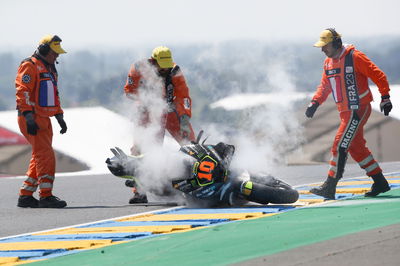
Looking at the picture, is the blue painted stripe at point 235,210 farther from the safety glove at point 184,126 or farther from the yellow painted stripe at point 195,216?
the safety glove at point 184,126

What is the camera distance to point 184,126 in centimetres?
1211

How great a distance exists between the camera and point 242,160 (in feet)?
38.4

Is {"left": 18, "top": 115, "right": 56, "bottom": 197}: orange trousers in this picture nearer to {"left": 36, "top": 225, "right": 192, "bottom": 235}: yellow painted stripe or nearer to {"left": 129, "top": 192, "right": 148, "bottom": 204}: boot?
{"left": 129, "top": 192, "right": 148, "bottom": 204}: boot

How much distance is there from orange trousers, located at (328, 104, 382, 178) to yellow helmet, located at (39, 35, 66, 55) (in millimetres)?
3357

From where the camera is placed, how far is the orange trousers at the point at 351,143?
11375 millimetres

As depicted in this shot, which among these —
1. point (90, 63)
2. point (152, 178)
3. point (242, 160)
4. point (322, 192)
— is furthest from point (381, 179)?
point (90, 63)

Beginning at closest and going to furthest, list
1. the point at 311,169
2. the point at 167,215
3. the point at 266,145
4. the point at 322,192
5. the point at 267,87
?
the point at 167,215, the point at 322,192, the point at 266,145, the point at 267,87, the point at 311,169

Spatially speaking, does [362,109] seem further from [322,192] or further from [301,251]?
Answer: [301,251]

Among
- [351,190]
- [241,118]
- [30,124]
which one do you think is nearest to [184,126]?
[241,118]

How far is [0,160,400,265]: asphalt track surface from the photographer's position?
809 centimetres

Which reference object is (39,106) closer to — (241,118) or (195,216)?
(195,216)

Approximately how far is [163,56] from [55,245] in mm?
3596

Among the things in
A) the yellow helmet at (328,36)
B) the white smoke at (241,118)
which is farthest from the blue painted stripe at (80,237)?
the yellow helmet at (328,36)

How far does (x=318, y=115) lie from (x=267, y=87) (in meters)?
16.7
